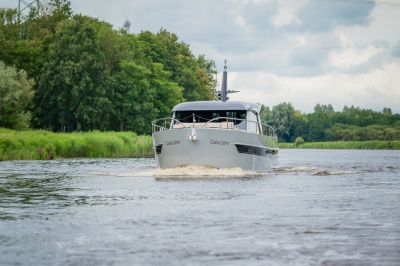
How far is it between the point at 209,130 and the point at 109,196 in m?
9.77

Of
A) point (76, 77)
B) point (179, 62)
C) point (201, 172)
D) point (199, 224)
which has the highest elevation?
point (179, 62)

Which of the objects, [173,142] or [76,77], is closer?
[173,142]

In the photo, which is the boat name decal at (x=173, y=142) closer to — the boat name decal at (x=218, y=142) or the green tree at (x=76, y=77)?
the boat name decal at (x=218, y=142)

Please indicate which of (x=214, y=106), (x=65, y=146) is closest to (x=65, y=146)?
(x=65, y=146)

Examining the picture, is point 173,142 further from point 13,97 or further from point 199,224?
point 13,97

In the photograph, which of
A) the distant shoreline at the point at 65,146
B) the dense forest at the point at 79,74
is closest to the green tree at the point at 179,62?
the dense forest at the point at 79,74

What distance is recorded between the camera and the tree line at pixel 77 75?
80250 mm

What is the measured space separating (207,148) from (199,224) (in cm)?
1594

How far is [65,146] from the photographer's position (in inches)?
2176

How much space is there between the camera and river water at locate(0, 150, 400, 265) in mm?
10330

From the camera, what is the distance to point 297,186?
82.1ft

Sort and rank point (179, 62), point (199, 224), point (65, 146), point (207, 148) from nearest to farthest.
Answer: point (199, 224)
point (207, 148)
point (65, 146)
point (179, 62)

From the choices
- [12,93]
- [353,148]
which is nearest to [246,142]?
[12,93]

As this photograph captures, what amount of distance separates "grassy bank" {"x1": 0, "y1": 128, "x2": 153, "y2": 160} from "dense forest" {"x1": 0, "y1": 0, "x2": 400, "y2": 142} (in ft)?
34.4
